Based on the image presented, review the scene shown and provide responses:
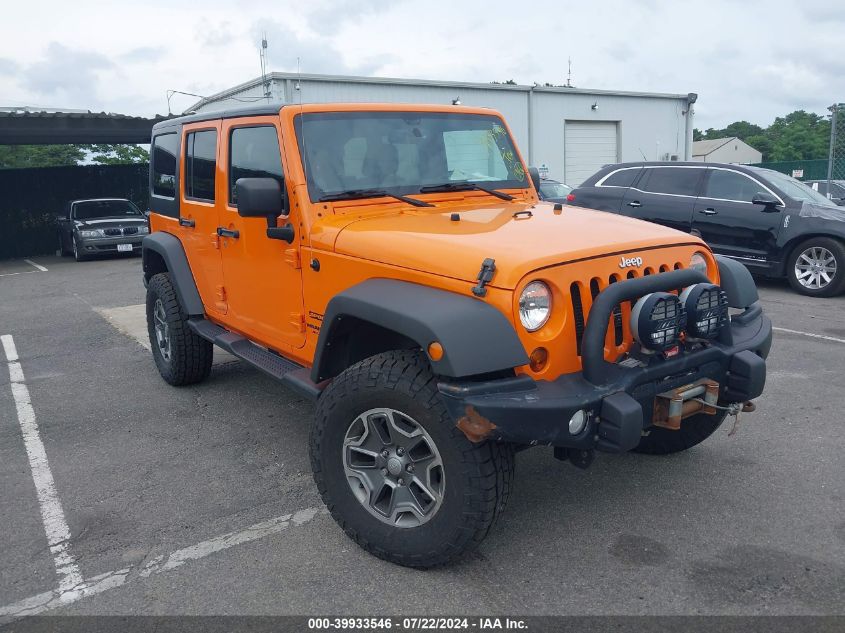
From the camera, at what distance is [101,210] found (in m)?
17.1

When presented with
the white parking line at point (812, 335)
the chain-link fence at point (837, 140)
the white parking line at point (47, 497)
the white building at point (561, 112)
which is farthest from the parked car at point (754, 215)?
the white building at point (561, 112)

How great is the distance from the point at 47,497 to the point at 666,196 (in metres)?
8.68

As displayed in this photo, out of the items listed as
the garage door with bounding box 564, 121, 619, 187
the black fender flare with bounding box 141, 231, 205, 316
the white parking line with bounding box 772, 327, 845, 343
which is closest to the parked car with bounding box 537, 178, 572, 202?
the white parking line with bounding box 772, 327, 845, 343

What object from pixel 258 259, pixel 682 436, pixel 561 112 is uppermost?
pixel 561 112

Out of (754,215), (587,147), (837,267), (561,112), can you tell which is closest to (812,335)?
(837,267)

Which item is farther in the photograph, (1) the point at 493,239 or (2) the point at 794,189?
(2) the point at 794,189

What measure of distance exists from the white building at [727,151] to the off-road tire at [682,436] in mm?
65601

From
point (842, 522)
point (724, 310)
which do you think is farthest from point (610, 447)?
point (842, 522)

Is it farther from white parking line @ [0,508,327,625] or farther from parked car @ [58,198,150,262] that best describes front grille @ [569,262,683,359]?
parked car @ [58,198,150,262]

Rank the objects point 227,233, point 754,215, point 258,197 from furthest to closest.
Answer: point 754,215
point 227,233
point 258,197

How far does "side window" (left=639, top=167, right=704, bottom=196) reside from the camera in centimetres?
1005

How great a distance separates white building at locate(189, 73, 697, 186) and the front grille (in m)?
15.5

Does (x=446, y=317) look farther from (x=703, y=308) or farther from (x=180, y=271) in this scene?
(x=180, y=271)

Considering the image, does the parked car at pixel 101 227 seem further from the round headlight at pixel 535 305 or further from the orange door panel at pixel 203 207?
the round headlight at pixel 535 305
